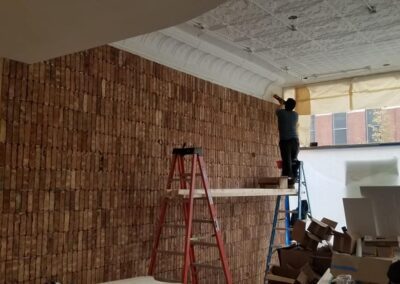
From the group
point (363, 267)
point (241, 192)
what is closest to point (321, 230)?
point (241, 192)

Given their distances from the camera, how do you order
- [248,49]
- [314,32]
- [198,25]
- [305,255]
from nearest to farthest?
[305,255] → [198,25] → [314,32] → [248,49]

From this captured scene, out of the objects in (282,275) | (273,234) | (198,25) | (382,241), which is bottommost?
(282,275)

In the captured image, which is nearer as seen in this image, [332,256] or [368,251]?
[332,256]

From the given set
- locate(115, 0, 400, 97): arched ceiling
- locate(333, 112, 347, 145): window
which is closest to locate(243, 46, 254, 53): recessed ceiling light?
locate(115, 0, 400, 97): arched ceiling

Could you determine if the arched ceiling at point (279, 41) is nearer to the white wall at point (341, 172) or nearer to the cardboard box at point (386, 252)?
the white wall at point (341, 172)

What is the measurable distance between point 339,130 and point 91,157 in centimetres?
478

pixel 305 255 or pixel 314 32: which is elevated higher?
Answer: pixel 314 32

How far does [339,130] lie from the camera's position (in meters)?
6.98

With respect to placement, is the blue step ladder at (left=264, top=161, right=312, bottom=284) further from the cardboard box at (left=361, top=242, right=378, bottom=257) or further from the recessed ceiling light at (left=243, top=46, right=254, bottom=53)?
the cardboard box at (left=361, top=242, right=378, bottom=257)

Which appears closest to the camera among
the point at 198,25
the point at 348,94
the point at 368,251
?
the point at 368,251

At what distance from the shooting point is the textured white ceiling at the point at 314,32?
12.0ft

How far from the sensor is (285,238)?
6.18m

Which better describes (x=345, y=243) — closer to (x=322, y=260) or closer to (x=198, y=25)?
(x=322, y=260)

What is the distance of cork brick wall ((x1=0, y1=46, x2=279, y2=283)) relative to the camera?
295 centimetres
